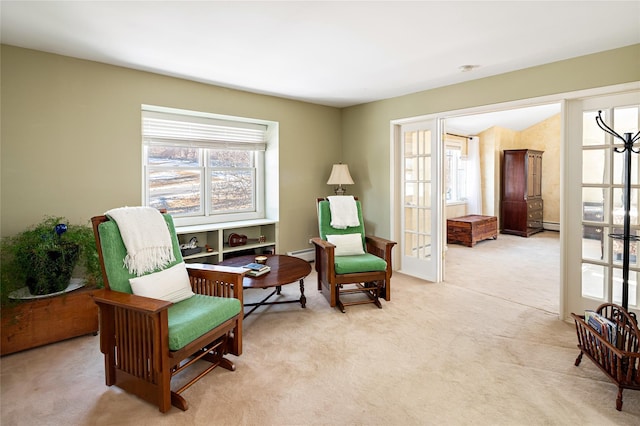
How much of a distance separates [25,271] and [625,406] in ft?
13.1

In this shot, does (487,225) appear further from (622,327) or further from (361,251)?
(622,327)

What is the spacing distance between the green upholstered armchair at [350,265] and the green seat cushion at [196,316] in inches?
46.6

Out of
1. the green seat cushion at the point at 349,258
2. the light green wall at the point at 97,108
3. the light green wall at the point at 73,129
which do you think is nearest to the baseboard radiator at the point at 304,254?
the green seat cushion at the point at 349,258

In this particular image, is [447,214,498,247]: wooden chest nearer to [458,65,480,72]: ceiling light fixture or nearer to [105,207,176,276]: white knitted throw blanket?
[458,65,480,72]: ceiling light fixture

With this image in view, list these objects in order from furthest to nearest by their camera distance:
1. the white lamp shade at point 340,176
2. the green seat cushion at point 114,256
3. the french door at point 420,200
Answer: the white lamp shade at point 340,176, the french door at point 420,200, the green seat cushion at point 114,256

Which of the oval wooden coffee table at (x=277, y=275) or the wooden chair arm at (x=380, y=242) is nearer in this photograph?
the oval wooden coffee table at (x=277, y=275)

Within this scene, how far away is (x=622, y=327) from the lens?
2.03 meters

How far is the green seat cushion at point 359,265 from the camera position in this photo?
3246mm

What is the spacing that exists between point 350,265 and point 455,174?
5413 millimetres

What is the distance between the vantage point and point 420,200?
4.32 meters

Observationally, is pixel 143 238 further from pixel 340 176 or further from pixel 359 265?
pixel 340 176

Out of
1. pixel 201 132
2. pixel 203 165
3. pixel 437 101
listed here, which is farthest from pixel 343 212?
pixel 201 132

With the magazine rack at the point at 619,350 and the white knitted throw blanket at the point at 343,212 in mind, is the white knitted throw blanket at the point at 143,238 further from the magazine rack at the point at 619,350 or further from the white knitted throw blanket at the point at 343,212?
the magazine rack at the point at 619,350

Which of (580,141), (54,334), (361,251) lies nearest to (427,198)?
(361,251)
